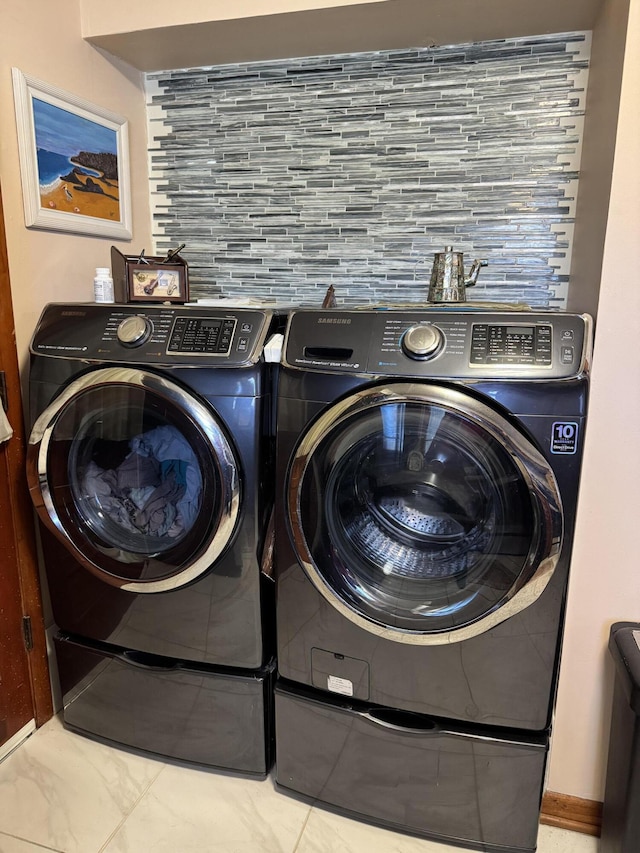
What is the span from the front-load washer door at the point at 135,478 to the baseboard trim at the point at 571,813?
104cm

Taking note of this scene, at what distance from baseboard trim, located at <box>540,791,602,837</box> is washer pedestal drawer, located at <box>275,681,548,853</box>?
14 cm

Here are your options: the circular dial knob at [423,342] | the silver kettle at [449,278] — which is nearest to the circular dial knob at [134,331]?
→ the circular dial knob at [423,342]

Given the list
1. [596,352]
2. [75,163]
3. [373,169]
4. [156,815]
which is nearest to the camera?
[596,352]

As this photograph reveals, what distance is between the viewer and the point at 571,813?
1.42 meters

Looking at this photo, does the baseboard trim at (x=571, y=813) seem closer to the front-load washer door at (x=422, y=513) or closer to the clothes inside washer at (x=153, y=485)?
the front-load washer door at (x=422, y=513)

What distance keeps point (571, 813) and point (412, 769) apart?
0.44 m

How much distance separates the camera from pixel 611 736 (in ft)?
4.33

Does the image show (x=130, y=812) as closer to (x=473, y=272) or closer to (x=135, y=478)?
(x=135, y=478)

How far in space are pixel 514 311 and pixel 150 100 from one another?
1.55m

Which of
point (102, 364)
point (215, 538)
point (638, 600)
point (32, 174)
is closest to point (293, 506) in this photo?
point (215, 538)

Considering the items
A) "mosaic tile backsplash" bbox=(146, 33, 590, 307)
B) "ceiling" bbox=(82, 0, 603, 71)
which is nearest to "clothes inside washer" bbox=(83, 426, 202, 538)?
"mosaic tile backsplash" bbox=(146, 33, 590, 307)

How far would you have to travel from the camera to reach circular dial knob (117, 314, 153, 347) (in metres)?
1.36

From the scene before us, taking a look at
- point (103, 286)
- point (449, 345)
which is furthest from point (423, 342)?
point (103, 286)

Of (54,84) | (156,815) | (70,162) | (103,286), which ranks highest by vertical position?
(54,84)
